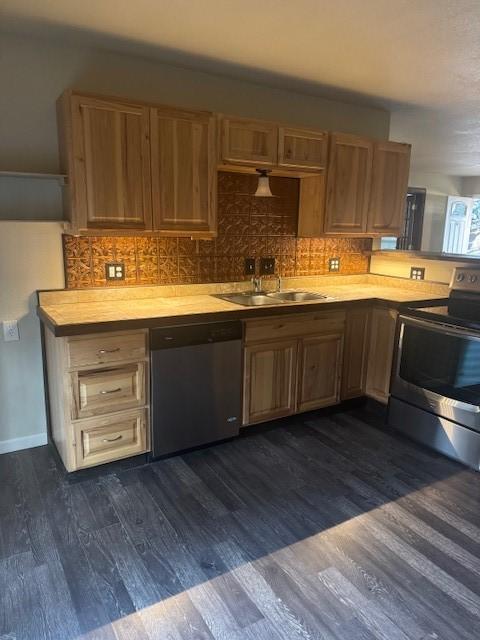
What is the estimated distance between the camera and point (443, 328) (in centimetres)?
283

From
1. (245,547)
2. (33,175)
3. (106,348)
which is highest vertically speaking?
(33,175)

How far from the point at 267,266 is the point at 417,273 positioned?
4.18 ft

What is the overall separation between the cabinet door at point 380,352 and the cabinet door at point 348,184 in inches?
27.7

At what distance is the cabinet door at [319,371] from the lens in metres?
3.15

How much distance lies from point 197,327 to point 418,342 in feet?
4.89

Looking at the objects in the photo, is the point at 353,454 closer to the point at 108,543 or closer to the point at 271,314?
the point at 271,314

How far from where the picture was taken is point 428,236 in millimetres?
7902

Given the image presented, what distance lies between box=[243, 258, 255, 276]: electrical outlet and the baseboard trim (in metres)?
1.78

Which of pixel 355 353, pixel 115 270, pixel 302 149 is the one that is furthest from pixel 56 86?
pixel 355 353

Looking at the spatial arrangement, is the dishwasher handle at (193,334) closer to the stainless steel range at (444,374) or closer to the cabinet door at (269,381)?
the cabinet door at (269,381)

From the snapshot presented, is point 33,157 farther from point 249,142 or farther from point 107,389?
point 107,389

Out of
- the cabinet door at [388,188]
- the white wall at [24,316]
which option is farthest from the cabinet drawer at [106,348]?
the cabinet door at [388,188]

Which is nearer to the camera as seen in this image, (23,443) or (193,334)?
(193,334)

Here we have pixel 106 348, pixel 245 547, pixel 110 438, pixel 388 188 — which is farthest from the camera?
pixel 388 188
